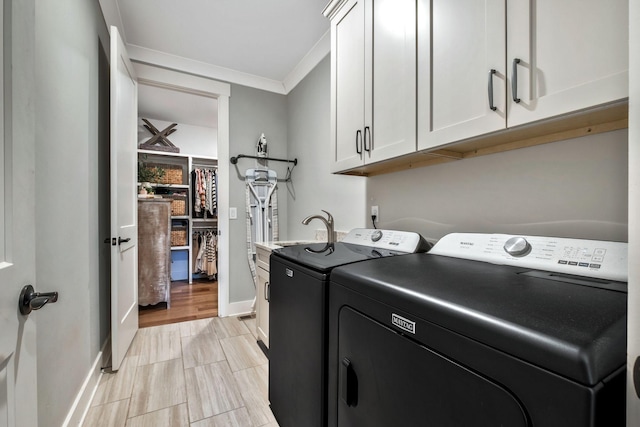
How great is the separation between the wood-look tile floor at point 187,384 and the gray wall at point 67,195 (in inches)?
9.4

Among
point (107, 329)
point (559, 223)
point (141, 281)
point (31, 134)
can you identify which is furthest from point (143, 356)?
point (559, 223)

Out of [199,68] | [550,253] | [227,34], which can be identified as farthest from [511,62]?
[199,68]

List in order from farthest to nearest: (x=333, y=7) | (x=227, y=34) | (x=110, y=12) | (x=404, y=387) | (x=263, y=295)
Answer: (x=227, y=34), (x=263, y=295), (x=110, y=12), (x=333, y=7), (x=404, y=387)

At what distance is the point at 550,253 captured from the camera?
84 cm

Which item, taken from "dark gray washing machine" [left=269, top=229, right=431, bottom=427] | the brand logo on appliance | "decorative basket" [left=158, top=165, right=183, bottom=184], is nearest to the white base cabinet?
"dark gray washing machine" [left=269, top=229, right=431, bottom=427]

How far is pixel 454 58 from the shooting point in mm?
985

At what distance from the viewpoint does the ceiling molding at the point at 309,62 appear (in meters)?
2.35

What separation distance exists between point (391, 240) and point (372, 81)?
0.81 metres

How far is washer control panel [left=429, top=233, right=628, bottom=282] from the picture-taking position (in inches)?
28.2

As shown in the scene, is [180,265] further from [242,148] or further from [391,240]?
[391,240]

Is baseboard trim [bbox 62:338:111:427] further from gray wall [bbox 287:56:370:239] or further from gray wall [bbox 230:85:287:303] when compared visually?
gray wall [bbox 287:56:370:239]

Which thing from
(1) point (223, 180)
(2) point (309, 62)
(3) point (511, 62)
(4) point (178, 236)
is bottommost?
(4) point (178, 236)

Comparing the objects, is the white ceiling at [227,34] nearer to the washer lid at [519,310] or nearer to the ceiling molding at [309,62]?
the ceiling molding at [309,62]

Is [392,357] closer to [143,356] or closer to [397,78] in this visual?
[397,78]
